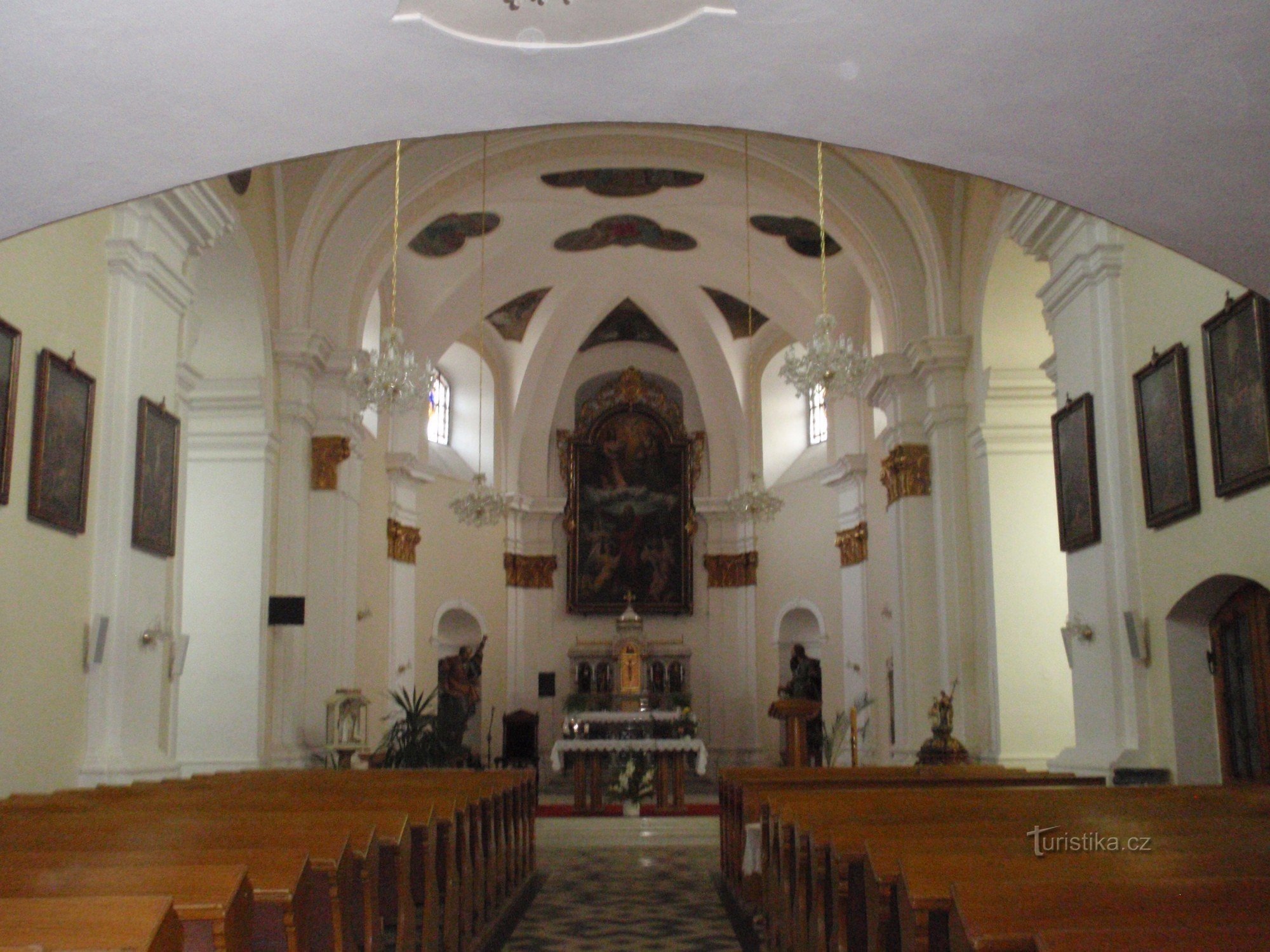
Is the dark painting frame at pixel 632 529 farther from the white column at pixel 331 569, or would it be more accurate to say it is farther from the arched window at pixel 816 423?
the white column at pixel 331 569

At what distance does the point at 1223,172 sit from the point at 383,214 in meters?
10.6

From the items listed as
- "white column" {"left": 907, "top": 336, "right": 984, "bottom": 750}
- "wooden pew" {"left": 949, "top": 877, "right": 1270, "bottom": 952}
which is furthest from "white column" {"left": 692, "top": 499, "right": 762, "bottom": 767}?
"wooden pew" {"left": 949, "top": 877, "right": 1270, "bottom": 952}

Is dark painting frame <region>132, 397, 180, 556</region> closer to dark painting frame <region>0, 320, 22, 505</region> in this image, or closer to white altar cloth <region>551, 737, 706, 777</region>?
dark painting frame <region>0, 320, 22, 505</region>

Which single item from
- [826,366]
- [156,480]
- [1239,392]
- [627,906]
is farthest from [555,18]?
[627,906]

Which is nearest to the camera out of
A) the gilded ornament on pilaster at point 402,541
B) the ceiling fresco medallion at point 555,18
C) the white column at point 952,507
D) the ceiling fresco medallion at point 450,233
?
the ceiling fresco medallion at point 555,18

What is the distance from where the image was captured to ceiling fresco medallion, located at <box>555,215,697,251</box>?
688 inches

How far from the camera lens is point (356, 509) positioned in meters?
13.7

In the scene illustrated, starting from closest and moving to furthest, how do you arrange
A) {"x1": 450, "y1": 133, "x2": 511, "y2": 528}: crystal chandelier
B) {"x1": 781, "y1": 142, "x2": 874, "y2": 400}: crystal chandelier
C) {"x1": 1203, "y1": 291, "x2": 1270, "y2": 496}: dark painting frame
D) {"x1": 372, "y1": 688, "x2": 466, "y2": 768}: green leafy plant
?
{"x1": 1203, "y1": 291, "x2": 1270, "y2": 496}: dark painting frame → {"x1": 781, "y1": 142, "x2": 874, "y2": 400}: crystal chandelier → {"x1": 372, "y1": 688, "x2": 466, "y2": 768}: green leafy plant → {"x1": 450, "y1": 133, "x2": 511, "y2": 528}: crystal chandelier

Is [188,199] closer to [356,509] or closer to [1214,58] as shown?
[356,509]

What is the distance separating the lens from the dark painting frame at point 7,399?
21.9 ft

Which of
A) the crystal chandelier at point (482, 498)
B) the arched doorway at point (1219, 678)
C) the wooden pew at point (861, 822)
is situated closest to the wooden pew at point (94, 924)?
the wooden pew at point (861, 822)

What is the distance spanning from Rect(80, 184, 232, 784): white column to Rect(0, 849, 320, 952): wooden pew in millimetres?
3469

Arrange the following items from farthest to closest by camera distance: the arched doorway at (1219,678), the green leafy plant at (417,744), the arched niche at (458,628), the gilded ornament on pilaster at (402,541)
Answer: the arched niche at (458,628)
the gilded ornament on pilaster at (402,541)
the green leafy plant at (417,744)
the arched doorway at (1219,678)

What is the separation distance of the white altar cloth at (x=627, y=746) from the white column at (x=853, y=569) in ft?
10.5
